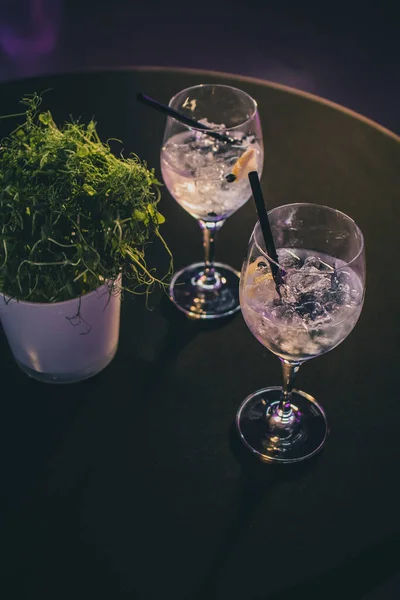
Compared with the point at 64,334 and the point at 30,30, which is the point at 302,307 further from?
the point at 30,30

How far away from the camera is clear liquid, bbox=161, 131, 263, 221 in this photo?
1.15 metres

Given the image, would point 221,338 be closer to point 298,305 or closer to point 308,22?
point 298,305

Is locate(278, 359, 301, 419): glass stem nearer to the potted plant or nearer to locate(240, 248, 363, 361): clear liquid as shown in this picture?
locate(240, 248, 363, 361): clear liquid

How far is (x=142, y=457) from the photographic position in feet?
3.06

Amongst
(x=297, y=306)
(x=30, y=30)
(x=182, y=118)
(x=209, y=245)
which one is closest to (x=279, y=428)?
(x=297, y=306)

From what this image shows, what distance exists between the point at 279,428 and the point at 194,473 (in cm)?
16

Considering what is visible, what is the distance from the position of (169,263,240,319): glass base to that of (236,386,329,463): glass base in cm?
18

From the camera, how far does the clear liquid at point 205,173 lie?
1.15m

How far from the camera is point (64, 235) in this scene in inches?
36.9

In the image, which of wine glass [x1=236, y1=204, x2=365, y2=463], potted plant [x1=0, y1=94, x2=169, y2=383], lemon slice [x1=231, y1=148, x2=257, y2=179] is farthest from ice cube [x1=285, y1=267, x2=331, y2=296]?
lemon slice [x1=231, y1=148, x2=257, y2=179]

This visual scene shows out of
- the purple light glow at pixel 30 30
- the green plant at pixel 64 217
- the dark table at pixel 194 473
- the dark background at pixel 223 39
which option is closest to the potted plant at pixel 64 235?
the green plant at pixel 64 217

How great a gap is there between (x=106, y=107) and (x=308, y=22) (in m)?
2.25

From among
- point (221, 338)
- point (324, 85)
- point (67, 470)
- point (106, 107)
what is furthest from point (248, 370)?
point (324, 85)

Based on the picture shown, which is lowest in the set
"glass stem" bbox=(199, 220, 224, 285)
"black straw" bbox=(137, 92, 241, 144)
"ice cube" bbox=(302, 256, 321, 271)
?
"glass stem" bbox=(199, 220, 224, 285)
